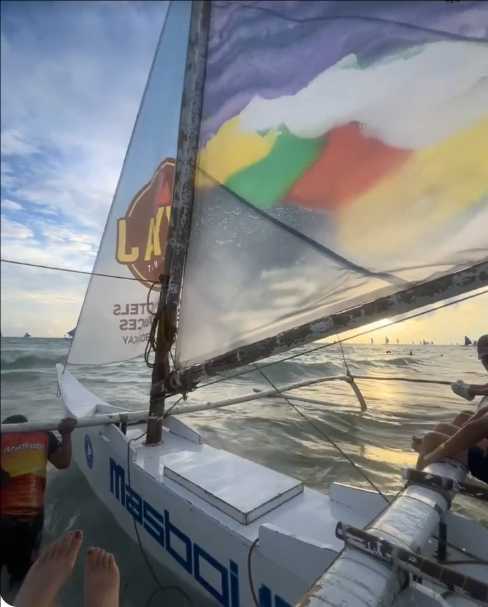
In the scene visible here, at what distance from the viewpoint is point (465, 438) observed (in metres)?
2.04

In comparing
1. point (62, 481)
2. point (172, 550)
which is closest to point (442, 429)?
point (172, 550)

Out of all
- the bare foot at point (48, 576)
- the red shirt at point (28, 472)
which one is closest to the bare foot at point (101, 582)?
the bare foot at point (48, 576)

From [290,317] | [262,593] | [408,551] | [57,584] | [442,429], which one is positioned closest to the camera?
[408,551]

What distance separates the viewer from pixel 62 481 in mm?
4133

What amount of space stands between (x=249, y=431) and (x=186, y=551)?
3808mm

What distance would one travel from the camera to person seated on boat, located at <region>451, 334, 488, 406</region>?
2.40m

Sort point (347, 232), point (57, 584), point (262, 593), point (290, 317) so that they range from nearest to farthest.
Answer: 1. point (57, 584)
2. point (262, 593)
3. point (347, 232)
4. point (290, 317)

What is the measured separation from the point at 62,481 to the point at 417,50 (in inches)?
196

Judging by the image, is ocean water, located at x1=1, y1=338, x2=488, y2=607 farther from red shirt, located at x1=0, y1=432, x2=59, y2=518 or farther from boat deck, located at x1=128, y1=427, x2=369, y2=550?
boat deck, located at x1=128, y1=427, x2=369, y2=550

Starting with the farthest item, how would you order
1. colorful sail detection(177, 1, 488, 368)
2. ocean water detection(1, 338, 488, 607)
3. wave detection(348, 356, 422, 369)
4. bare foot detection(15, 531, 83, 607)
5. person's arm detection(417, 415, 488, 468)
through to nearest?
1. wave detection(348, 356, 422, 369)
2. ocean water detection(1, 338, 488, 607)
3. person's arm detection(417, 415, 488, 468)
4. colorful sail detection(177, 1, 488, 368)
5. bare foot detection(15, 531, 83, 607)

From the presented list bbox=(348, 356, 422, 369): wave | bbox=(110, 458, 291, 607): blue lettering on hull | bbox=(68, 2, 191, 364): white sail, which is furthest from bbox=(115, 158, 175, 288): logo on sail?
bbox=(348, 356, 422, 369): wave

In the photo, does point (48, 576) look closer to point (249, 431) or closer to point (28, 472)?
point (28, 472)

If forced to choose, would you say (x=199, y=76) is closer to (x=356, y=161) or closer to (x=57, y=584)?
(x=356, y=161)

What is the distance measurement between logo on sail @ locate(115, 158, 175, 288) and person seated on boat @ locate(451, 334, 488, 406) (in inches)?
96.7
